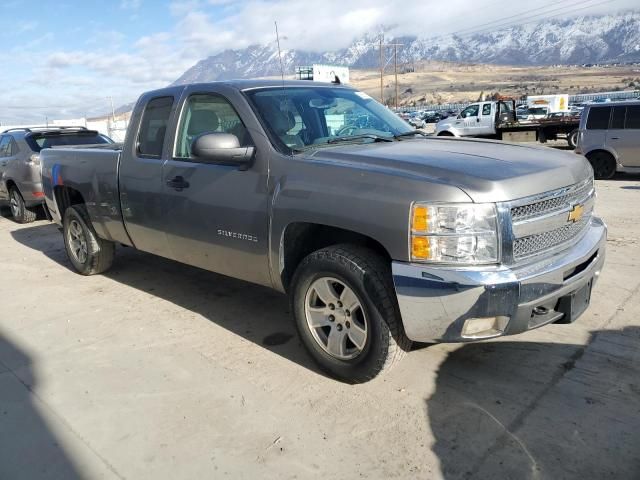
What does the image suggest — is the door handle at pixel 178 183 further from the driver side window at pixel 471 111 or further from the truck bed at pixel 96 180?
the driver side window at pixel 471 111

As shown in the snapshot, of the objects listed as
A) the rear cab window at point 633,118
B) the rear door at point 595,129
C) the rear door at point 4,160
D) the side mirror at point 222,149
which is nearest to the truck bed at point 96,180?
the side mirror at point 222,149

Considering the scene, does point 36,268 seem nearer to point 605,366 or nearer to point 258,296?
point 258,296

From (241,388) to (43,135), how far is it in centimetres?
825

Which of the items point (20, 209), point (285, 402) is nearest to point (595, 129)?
point (285, 402)

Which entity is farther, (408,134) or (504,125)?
(504,125)

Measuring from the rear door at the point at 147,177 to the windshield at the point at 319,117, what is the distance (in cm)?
104

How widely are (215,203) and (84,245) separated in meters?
2.77

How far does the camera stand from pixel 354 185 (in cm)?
306

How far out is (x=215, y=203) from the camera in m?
3.89

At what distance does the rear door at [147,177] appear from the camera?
14.7 ft

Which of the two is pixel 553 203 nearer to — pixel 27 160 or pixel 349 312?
pixel 349 312

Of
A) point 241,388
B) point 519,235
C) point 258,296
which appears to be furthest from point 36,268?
point 519,235

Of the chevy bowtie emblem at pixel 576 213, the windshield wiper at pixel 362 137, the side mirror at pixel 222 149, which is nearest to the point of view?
the chevy bowtie emblem at pixel 576 213

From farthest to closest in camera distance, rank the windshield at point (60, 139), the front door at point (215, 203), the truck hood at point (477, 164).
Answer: the windshield at point (60, 139) < the front door at point (215, 203) < the truck hood at point (477, 164)
